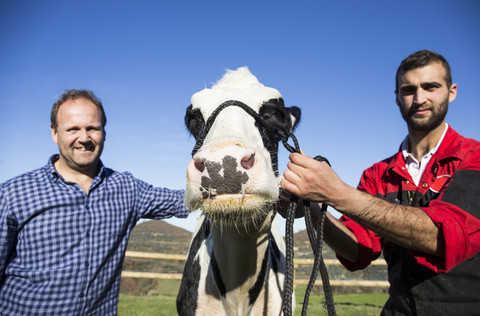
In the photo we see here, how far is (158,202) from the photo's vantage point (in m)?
3.59

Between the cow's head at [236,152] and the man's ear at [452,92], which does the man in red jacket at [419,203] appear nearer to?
the man's ear at [452,92]

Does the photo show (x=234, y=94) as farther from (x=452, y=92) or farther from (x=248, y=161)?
(x=452, y=92)

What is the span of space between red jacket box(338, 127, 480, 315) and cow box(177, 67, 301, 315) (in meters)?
0.73

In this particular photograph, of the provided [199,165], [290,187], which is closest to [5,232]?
[199,165]

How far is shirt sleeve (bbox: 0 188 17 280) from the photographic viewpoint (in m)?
2.68

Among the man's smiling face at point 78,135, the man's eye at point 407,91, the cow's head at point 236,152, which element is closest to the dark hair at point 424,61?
the man's eye at point 407,91

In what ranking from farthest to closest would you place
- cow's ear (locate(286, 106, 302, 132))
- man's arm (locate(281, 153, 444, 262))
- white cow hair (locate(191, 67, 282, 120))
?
cow's ear (locate(286, 106, 302, 132)) < white cow hair (locate(191, 67, 282, 120)) < man's arm (locate(281, 153, 444, 262))

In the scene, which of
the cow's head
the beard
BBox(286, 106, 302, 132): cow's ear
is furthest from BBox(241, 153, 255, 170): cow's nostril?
the beard

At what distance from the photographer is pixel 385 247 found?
8.31 feet

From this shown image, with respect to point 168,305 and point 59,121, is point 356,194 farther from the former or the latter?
point 168,305

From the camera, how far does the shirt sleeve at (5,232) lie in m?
2.68

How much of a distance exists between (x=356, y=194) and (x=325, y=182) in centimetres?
19

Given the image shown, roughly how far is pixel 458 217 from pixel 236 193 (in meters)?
1.18

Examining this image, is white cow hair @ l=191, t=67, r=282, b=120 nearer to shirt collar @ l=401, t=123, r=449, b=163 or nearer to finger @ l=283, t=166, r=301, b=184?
finger @ l=283, t=166, r=301, b=184
